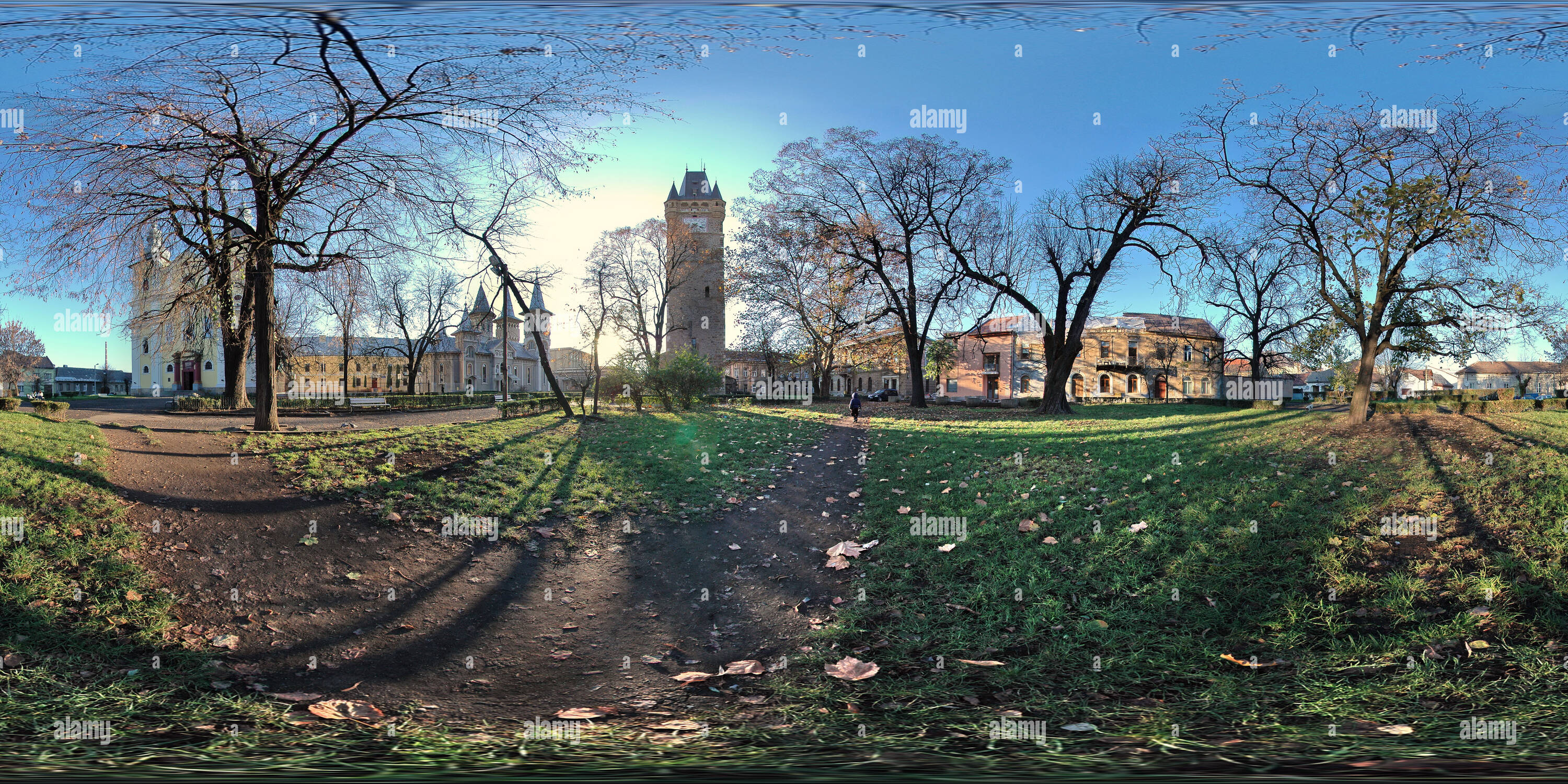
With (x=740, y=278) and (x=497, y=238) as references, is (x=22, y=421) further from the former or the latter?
(x=740, y=278)

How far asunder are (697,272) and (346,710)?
43148mm

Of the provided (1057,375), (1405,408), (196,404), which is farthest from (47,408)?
(1057,375)

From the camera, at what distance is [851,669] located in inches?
130

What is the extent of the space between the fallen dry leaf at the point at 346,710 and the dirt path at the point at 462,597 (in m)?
0.11

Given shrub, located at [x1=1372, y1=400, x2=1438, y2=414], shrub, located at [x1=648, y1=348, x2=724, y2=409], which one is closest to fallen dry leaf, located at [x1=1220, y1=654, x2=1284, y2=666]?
shrub, located at [x1=1372, y1=400, x2=1438, y2=414]

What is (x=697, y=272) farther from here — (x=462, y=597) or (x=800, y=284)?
(x=462, y=597)

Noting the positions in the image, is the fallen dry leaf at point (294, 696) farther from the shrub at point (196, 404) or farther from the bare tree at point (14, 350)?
the bare tree at point (14, 350)

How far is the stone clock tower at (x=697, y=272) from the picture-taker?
134 feet

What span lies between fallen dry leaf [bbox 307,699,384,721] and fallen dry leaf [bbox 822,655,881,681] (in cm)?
224

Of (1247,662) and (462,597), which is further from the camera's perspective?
(462,597)

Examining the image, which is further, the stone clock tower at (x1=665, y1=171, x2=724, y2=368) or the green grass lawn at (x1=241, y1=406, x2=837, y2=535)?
the stone clock tower at (x1=665, y1=171, x2=724, y2=368)

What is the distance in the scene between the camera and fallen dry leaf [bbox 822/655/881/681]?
3242 mm

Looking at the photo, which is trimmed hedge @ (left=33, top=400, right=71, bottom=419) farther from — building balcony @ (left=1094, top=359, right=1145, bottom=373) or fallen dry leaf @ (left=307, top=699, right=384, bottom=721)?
building balcony @ (left=1094, top=359, right=1145, bottom=373)

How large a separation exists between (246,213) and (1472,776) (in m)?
13.8
